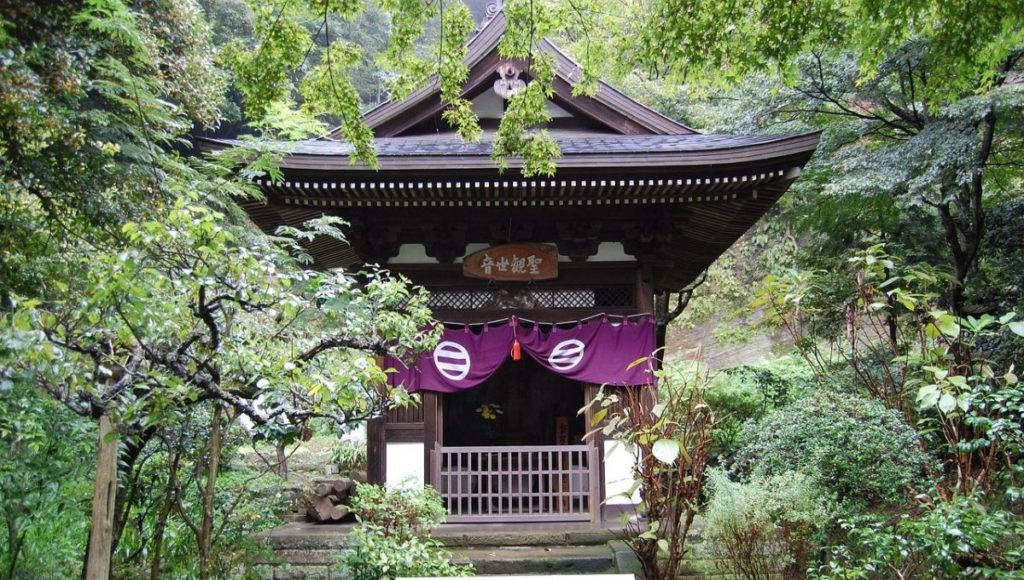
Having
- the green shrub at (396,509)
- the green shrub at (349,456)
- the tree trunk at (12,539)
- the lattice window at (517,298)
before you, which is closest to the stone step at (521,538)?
the green shrub at (396,509)

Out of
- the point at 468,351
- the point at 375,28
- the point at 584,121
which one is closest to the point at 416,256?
the point at 468,351

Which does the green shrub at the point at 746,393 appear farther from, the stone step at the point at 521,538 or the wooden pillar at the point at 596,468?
the stone step at the point at 521,538

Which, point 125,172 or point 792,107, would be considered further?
point 792,107

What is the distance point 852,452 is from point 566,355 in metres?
3.38

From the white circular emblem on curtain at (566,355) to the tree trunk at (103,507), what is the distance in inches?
197

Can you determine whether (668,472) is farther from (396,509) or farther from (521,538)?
(396,509)

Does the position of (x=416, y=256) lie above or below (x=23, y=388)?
above

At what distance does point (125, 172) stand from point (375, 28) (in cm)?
2556

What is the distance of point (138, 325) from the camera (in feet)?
11.5

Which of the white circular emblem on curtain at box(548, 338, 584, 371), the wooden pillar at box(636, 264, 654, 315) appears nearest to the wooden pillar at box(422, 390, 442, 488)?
the white circular emblem on curtain at box(548, 338, 584, 371)

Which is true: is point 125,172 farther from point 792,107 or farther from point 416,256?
point 792,107

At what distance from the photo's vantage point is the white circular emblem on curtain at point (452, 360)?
27.0 ft

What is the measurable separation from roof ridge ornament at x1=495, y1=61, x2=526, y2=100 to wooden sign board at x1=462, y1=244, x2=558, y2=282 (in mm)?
1859

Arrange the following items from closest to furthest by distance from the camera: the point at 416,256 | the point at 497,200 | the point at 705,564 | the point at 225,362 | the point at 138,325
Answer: the point at 138,325
the point at 225,362
the point at 705,564
the point at 497,200
the point at 416,256
